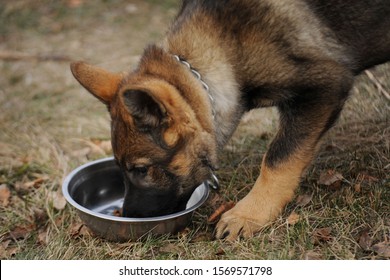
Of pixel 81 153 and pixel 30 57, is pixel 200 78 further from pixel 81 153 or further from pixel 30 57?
pixel 30 57

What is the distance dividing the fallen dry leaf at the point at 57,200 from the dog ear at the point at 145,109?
4.88 ft

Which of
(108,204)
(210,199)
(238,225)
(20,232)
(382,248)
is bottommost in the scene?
(20,232)

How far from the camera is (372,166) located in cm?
438

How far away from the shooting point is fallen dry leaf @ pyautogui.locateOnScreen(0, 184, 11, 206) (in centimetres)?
457

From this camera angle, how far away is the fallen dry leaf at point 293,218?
3.87m

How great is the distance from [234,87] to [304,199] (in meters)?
1.12

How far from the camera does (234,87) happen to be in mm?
3627

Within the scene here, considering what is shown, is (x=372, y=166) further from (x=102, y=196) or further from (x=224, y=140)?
(x=102, y=196)

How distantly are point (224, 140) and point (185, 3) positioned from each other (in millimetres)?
1025

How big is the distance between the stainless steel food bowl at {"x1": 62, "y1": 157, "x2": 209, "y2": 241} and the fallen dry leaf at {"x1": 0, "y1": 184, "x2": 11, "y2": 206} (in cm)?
71

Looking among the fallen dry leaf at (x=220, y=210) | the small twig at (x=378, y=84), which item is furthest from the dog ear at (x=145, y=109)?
the small twig at (x=378, y=84)

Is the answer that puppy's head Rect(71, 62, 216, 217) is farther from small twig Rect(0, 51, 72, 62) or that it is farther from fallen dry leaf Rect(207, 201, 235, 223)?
small twig Rect(0, 51, 72, 62)

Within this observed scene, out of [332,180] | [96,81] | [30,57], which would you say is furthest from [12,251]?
[30,57]

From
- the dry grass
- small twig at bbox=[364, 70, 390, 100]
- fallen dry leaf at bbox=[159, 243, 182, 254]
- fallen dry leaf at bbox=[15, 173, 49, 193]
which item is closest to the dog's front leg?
the dry grass
